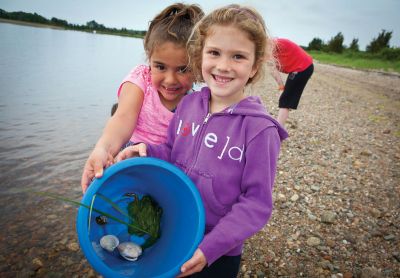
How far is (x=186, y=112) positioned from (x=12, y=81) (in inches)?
352

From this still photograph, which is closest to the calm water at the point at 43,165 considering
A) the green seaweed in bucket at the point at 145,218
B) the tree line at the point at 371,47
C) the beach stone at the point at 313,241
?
the green seaweed in bucket at the point at 145,218

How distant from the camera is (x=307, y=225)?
2.74 m

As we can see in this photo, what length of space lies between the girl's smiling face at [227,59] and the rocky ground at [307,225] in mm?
1515

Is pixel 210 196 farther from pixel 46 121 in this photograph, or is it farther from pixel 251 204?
pixel 46 121

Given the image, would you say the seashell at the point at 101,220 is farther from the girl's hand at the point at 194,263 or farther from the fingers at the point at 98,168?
the girl's hand at the point at 194,263

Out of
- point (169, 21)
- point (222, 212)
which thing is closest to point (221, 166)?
point (222, 212)

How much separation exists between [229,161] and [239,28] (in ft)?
2.37

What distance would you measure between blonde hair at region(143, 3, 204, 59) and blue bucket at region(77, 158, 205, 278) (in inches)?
35.6

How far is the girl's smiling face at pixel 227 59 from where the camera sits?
150cm

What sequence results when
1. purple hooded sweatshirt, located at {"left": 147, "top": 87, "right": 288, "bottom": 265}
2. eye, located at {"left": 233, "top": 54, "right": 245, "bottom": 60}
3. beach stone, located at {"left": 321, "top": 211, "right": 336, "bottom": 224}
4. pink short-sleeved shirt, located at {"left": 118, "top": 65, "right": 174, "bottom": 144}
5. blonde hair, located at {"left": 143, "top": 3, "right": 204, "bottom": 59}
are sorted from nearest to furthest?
purple hooded sweatshirt, located at {"left": 147, "top": 87, "right": 288, "bottom": 265} → eye, located at {"left": 233, "top": 54, "right": 245, "bottom": 60} → blonde hair, located at {"left": 143, "top": 3, "right": 204, "bottom": 59} → pink short-sleeved shirt, located at {"left": 118, "top": 65, "right": 174, "bottom": 144} → beach stone, located at {"left": 321, "top": 211, "right": 336, "bottom": 224}

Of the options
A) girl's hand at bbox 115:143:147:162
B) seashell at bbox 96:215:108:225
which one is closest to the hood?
girl's hand at bbox 115:143:147:162

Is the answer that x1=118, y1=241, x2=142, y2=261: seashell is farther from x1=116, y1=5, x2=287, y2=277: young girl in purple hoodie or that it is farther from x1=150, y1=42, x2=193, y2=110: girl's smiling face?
x1=150, y1=42, x2=193, y2=110: girl's smiling face

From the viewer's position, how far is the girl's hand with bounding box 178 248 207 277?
1184mm

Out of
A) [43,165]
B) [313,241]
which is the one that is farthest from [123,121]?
[43,165]
